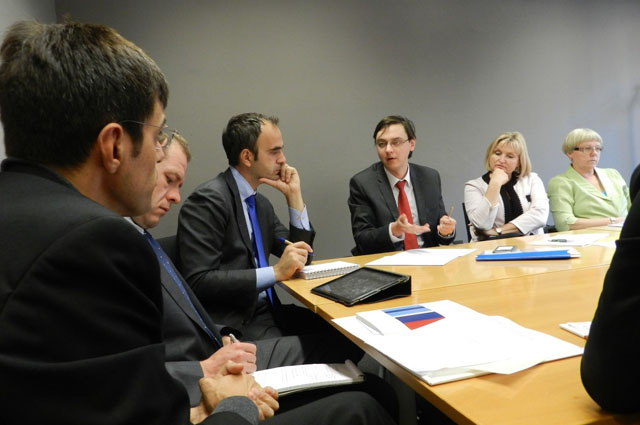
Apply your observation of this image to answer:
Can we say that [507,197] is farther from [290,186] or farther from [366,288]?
[366,288]

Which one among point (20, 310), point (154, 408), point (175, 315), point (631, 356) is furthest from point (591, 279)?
point (20, 310)

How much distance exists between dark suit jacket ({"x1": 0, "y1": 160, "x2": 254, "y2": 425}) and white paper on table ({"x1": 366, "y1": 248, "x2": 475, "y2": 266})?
1.57m

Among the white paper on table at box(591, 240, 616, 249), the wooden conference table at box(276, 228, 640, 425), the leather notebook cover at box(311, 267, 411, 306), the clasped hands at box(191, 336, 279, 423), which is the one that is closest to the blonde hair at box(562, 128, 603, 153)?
the wooden conference table at box(276, 228, 640, 425)

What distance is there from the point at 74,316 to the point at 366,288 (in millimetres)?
1092

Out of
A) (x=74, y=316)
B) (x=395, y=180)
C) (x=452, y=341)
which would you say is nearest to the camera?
(x=74, y=316)

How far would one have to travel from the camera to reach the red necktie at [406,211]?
9.33 feet

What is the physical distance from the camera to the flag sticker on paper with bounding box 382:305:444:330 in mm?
1212

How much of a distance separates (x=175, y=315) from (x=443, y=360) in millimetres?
806

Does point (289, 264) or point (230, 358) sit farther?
point (289, 264)

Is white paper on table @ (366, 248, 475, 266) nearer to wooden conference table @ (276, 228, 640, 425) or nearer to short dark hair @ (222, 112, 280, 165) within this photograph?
wooden conference table @ (276, 228, 640, 425)

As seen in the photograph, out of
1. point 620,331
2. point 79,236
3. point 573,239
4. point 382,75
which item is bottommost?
point 573,239

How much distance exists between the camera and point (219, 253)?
6.65 feet

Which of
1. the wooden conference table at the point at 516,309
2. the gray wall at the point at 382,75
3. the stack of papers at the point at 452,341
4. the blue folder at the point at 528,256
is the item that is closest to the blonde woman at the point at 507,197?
the wooden conference table at the point at 516,309

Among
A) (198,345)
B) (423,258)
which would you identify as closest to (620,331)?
(198,345)
